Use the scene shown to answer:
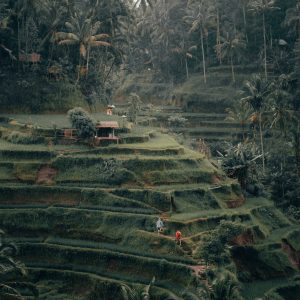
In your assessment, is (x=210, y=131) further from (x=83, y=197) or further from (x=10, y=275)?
(x=10, y=275)

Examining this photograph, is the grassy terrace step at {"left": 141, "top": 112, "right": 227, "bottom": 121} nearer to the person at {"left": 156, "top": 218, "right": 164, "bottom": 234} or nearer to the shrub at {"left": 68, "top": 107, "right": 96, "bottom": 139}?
the shrub at {"left": 68, "top": 107, "right": 96, "bottom": 139}

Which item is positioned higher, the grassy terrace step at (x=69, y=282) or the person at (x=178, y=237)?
the person at (x=178, y=237)

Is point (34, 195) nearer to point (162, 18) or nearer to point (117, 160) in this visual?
point (117, 160)

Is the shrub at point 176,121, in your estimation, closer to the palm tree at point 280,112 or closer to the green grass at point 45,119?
the green grass at point 45,119

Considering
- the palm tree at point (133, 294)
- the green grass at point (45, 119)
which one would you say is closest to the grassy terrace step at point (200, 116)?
the green grass at point (45, 119)

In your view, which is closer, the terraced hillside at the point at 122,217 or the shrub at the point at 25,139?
the terraced hillside at the point at 122,217

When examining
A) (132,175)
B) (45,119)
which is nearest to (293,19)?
(45,119)

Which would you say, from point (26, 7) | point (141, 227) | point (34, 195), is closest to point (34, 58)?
point (26, 7)

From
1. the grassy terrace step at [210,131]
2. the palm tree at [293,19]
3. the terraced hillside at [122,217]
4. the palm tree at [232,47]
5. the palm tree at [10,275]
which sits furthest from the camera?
the palm tree at [232,47]
